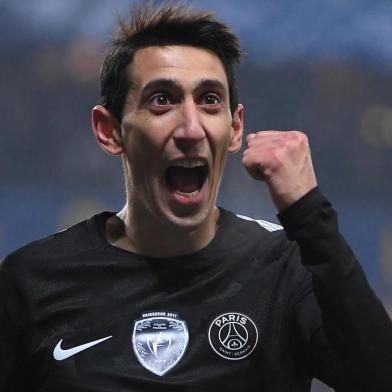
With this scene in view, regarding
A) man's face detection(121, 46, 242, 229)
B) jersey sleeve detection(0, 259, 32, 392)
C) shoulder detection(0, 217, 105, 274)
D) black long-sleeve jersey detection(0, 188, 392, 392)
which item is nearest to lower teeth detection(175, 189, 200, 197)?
man's face detection(121, 46, 242, 229)

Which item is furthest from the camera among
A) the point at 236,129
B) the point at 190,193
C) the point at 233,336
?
the point at 236,129

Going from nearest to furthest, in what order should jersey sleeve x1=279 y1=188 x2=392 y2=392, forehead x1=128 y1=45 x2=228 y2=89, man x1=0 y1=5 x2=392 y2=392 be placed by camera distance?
jersey sleeve x1=279 y1=188 x2=392 y2=392 < man x1=0 y1=5 x2=392 y2=392 < forehead x1=128 y1=45 x2=228 y2=89

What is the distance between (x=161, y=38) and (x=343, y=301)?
2.19ft

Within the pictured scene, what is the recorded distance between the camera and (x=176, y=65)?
1.81m

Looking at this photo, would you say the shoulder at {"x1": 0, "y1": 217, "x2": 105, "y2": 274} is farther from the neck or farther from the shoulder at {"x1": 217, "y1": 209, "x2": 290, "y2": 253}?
the shoulder at {"x1": 217, "y1": 209, "x2": 290, "y2": 253}

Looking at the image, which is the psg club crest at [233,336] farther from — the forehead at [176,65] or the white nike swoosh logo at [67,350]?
the forehead at [176,65]

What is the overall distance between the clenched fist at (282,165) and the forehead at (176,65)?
0.84 feet

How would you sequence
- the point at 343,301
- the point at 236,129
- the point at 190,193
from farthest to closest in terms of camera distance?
the point at 236,129, the point at 190,193, the point at 343,301

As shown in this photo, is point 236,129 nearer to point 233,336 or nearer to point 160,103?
point 160,103

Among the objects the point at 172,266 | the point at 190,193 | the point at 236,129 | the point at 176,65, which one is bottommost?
the point at 172,266

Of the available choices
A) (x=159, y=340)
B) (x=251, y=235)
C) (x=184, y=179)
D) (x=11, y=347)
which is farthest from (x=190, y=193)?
(x=11, y=347)

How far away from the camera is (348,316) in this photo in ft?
4.91

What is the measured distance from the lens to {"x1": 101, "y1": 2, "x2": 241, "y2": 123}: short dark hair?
6.18ft

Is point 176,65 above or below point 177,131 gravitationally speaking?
above
